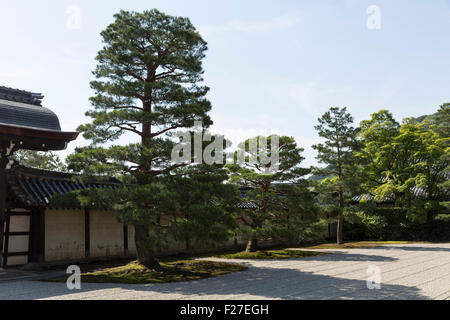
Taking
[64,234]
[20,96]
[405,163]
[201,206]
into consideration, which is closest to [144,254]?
[201,206]

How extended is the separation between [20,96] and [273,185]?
11.3 meters

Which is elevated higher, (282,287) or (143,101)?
(143,101)

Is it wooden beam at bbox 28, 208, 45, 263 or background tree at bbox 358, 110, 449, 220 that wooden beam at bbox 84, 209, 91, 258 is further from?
background tree at bbox 358, 110, 449, 220

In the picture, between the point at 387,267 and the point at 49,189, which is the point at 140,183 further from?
the point at 387,267

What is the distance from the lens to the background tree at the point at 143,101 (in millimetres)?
10773

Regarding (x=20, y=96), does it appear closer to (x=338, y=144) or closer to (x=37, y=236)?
(x=37, y=236)

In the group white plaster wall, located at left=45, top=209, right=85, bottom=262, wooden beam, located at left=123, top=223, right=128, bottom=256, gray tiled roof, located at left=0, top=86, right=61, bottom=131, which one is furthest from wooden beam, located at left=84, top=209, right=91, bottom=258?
gray tiled roof, located at left=0, top=86, right=61, bottom=131

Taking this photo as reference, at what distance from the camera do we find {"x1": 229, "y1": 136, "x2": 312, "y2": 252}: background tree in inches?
663

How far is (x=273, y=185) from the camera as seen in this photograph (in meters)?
17.9

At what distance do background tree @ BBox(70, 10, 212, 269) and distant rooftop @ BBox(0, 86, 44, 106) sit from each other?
3.81 meters

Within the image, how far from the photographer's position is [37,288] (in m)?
9.63

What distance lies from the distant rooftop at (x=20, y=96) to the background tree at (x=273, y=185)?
27.9 feet

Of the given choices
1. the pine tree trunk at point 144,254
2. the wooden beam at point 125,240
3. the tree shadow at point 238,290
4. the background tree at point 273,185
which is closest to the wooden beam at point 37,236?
the tree shadow at point 238,290
